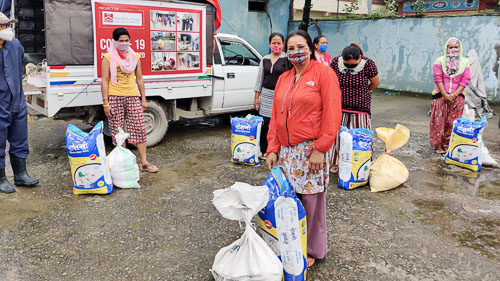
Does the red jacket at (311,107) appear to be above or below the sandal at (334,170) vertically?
above

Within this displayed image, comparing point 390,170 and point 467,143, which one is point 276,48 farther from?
point 467,143

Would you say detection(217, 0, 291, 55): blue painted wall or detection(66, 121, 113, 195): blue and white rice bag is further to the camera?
detection(217, 0, 291, 55): blue painted wall

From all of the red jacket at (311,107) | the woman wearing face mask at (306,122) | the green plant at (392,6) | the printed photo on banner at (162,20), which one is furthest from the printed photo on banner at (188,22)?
the green plant at (392,6)

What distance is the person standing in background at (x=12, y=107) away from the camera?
404 centimetres

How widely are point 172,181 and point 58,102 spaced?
185 centimetres

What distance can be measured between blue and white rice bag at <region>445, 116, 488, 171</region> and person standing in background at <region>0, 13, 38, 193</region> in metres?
5.26

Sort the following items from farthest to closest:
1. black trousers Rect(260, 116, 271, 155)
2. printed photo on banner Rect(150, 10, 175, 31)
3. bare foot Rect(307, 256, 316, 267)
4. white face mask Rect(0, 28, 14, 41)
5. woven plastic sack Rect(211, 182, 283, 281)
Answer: printed photo on banner Rect(150, 10, 175, 31)
black trousers Rect(260, 116, 271, 155)
white face mask Rect(0, 28, 14, 41)
bare foot Rect(307, 256, 316, 267)
woven plastic sack Rect(211, 182, 283, 281)

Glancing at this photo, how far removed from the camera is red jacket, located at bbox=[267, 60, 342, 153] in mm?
2574

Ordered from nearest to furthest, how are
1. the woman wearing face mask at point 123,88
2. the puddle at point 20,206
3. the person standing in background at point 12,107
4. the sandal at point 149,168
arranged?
the puddle at point 20,206
the person standing in background at point 12,107
the woman wearing face mask at point 123,88
the sandal at point 149,168

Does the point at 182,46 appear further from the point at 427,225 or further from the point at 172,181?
the point at 427,225

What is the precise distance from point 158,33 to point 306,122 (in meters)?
3.86

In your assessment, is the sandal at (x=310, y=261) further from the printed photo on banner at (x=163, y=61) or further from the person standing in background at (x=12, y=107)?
the printed photo on banner at (x=163, y=61)

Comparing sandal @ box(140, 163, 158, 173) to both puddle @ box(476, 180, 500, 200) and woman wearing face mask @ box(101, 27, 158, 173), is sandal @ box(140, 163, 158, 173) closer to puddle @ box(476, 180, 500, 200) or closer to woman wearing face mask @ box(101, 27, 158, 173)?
woman wearing face mask @ box(101, 27, 158, 173)

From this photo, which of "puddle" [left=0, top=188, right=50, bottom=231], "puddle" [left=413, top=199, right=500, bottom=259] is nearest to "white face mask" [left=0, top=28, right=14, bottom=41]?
"puddle" [left=0, top=188, right=50, bottom=231]
